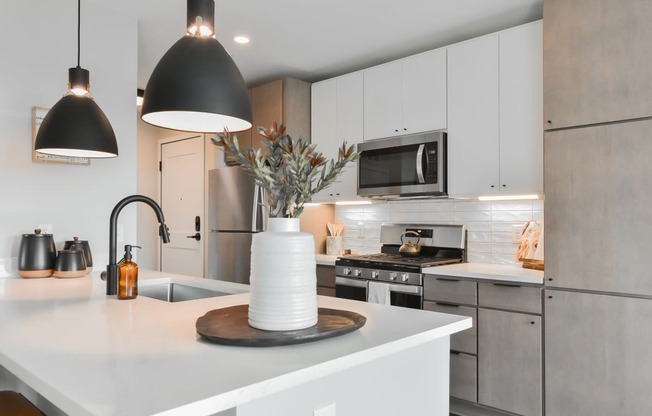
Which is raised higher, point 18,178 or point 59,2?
point 59,2

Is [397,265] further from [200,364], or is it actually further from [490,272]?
[200,364]

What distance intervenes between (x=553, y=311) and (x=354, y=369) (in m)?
1.85

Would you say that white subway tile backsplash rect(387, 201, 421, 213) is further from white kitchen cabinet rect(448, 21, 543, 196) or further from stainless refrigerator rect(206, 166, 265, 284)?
stainless refrigerator rect(206, 166, 265, 284)

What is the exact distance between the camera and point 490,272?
2859 millimetres

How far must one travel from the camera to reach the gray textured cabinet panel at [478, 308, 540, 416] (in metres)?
2.65

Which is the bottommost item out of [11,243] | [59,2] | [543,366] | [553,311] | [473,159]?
[543,366]

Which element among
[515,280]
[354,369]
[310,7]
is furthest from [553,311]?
[310,7]

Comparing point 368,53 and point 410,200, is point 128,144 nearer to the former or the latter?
point 368,53

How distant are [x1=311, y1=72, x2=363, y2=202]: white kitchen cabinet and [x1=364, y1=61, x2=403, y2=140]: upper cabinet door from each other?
8 cm

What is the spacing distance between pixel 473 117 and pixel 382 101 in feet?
2.56

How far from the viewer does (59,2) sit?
8.93 feet

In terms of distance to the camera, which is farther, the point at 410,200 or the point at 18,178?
the point at 410,200

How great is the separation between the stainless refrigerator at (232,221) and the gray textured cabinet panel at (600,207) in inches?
92.9

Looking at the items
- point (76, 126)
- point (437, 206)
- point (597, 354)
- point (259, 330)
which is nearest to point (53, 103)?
point (76, 126)
